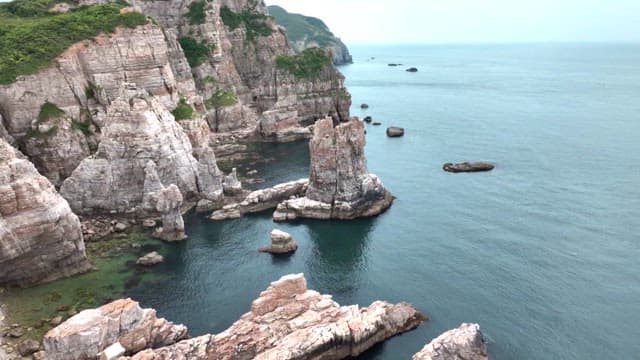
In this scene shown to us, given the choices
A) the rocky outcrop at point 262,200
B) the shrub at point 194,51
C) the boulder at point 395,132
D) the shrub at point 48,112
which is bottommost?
the rocky outcrop at point 262,200

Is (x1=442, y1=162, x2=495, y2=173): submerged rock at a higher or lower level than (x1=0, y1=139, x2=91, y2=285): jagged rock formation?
lower

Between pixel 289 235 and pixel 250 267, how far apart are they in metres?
7.65

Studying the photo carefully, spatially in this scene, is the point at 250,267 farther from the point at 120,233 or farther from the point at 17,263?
the point at 17,263

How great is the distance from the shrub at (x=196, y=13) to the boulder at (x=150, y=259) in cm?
8314

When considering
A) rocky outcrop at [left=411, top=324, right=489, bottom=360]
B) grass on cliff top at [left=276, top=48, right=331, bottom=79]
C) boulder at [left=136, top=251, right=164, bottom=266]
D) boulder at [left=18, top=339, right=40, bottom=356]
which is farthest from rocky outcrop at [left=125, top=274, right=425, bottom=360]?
grass on cliff top at [left=276, top=48, right=331, bottom=79]

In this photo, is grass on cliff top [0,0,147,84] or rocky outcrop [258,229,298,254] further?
grass on cliff top [0,0,147,84]

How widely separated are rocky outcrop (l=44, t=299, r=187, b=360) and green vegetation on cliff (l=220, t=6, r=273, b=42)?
11518 cm

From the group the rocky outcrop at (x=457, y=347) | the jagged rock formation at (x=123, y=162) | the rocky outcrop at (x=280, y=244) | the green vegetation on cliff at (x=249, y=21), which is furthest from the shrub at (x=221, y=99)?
the rocky outcrop at (x=457, y=347)

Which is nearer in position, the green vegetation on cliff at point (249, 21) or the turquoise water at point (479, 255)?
the turquoise water at point (479, 255)

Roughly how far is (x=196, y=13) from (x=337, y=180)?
76.6 metres

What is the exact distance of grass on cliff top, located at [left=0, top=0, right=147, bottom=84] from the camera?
79062 mm

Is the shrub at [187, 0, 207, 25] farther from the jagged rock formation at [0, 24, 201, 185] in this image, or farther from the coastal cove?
the coastal cove

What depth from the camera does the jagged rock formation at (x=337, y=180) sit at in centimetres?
7906

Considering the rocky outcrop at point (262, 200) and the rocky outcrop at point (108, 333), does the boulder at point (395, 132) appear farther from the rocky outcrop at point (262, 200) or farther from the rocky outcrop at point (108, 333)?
the rocky outcrop at point (108, 333)
